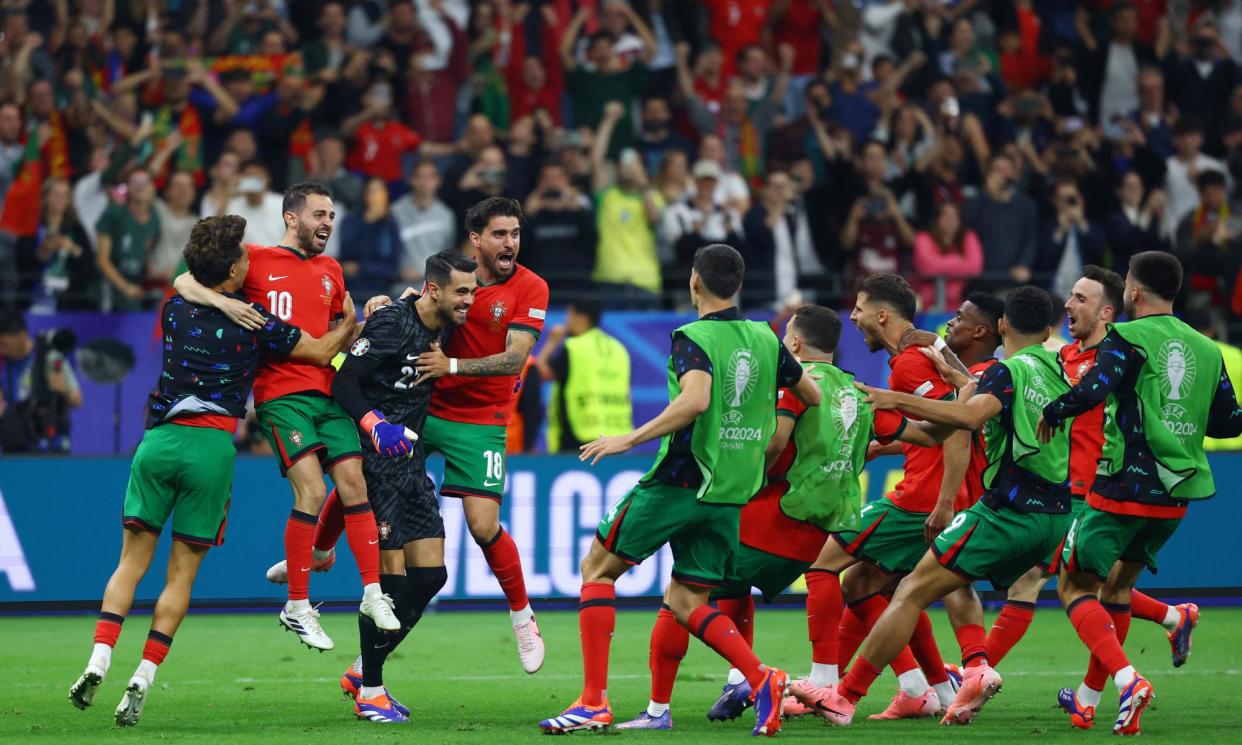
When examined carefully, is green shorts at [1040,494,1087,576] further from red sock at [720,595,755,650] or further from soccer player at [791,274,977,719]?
red sock at [720,595,755,650]

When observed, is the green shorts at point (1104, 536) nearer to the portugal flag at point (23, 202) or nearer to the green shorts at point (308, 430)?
the green shorts at point (308, 430)

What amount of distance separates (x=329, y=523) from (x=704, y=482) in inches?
102

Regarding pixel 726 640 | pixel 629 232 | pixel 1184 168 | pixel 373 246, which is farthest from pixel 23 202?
pixel 1184 168

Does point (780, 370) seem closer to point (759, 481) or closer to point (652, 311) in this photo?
point (759, 481)

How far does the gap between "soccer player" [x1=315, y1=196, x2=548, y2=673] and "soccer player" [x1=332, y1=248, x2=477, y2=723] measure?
0.82ft

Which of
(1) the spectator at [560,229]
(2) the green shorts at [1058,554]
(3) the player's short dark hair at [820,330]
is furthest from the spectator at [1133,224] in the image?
(3) the player's short dark hair at [820,330]

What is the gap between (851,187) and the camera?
19.0 m

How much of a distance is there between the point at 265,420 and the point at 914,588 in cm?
370

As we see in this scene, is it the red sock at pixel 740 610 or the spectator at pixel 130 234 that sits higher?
the spectator at pixel 130 234

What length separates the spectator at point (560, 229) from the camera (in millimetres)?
17500

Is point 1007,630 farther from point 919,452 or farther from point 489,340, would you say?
point 489,340

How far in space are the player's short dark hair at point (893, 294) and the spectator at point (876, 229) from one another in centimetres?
903

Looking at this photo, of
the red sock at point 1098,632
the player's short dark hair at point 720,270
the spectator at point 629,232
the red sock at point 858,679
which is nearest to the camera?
the player's short dark hair at point 720,270

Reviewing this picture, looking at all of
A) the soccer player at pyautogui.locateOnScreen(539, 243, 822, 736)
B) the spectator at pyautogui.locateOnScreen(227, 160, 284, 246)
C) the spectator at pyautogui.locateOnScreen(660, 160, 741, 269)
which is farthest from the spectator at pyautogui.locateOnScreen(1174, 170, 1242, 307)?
the soccer player at pyautogui.locateOnScreen(539, 243, 822, 736)
